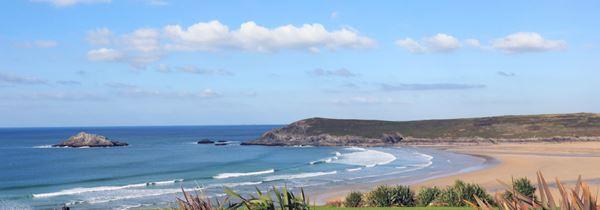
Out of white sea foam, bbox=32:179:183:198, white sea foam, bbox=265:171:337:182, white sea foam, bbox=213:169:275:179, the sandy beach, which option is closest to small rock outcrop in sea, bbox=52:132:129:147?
white sea foam, bbox=213:169:275:179

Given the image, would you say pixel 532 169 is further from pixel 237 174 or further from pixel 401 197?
pixel 401 197

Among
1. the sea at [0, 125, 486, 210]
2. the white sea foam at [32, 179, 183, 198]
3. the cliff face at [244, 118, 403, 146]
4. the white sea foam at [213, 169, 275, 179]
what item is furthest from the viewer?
the cliff face at [244, 118, 403, 146]

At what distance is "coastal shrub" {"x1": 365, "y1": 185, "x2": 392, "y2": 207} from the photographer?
1873cm

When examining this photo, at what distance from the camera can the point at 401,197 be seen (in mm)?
19125

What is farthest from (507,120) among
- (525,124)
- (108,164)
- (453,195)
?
(453,195)

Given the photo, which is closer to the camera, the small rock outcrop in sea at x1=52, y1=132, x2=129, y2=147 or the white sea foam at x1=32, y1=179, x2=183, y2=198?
the white sea foam at x1=32, y1=179, x2=183, y2=198

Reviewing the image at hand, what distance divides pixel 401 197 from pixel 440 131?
87.7 metres

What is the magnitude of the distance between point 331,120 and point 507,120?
31899 mm

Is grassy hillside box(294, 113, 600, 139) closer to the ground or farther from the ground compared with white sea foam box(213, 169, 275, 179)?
farther from the ground

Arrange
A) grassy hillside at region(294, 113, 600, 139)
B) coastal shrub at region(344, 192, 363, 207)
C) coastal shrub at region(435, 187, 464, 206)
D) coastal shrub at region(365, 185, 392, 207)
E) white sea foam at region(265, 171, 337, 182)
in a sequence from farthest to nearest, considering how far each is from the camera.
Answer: grassy hillside at region(294, 113, 600, 139) → white sea foam at region(265, 171, 337, 182) → coastal shrub at region(344, 192, 363, 207) → coastal shrub at region(365, 185, 392, 207) → coastal shrub at region(435, 187, 464, 206)

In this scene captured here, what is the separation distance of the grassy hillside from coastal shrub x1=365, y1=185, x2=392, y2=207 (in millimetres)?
77181

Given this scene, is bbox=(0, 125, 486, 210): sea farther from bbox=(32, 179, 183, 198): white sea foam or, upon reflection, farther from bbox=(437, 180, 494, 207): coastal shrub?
bbox=(437, 180, 494, 207): coastal shrub

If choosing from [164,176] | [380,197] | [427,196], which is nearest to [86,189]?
[164,176]

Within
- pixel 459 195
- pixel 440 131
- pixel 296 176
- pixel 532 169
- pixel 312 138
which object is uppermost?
pixel 440 131
